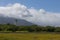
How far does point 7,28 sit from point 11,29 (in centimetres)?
379

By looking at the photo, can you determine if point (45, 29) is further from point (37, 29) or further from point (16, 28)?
point (16, 28)

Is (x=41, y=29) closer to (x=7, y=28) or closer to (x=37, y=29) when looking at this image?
(x=37, y=29)

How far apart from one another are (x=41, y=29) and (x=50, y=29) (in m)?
7.97

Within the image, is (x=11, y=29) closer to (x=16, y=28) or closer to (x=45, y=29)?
(x=16, y=28)

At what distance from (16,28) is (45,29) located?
25.6m

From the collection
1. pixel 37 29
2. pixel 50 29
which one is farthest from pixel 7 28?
pixel 50 29

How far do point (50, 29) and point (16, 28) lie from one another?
96.3 ft

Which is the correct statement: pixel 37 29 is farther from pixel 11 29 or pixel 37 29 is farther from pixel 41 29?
pixel 11 29

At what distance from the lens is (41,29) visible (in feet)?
487

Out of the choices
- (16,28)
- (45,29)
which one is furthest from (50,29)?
(16,28)

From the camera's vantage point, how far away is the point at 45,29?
15112 centimetres

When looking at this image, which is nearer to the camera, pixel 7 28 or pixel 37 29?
pixel 7 28

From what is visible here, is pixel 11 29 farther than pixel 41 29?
No

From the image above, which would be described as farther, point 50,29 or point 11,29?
point 50,29
